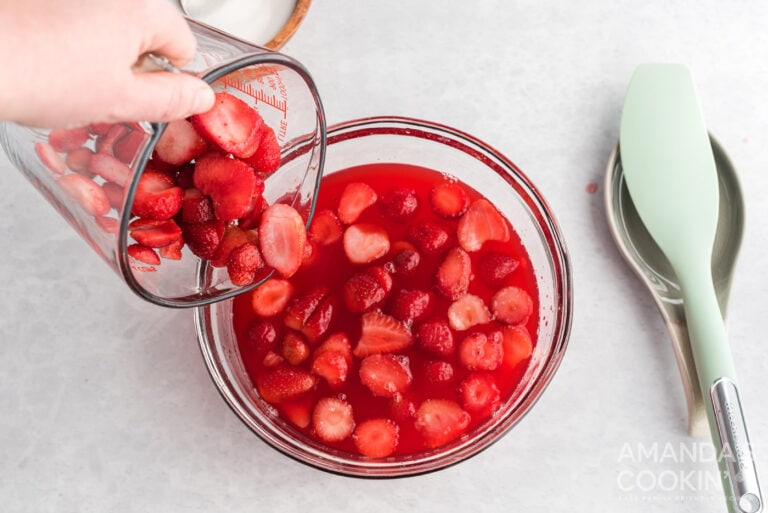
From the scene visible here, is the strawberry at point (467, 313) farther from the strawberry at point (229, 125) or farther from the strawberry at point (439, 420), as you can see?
the strawberry at point (229, 125)

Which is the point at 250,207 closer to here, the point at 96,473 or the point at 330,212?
the point at 330,212

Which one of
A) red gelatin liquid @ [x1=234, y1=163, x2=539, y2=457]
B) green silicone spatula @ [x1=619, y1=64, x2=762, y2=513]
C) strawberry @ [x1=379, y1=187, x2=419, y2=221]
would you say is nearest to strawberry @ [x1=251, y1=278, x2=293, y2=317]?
red gelatin liquid @ [x1=234, y1=163, x2=539, y2=457]

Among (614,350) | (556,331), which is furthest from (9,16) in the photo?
(614,350)

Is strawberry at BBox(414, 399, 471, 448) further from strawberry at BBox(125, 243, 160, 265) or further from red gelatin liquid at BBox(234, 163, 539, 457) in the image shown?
strawberry at BBox(125, 243, 160, 265)

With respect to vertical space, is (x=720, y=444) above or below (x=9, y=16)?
below

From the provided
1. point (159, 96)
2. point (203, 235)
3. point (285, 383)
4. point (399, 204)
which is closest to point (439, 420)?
point (285, 383)

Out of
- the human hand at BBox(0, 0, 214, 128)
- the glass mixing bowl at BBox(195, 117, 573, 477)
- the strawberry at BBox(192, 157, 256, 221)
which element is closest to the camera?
the human hand at BBox(0, 0, 214, 128)

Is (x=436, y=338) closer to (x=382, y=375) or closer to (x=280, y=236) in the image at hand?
(x=382, y=375)
